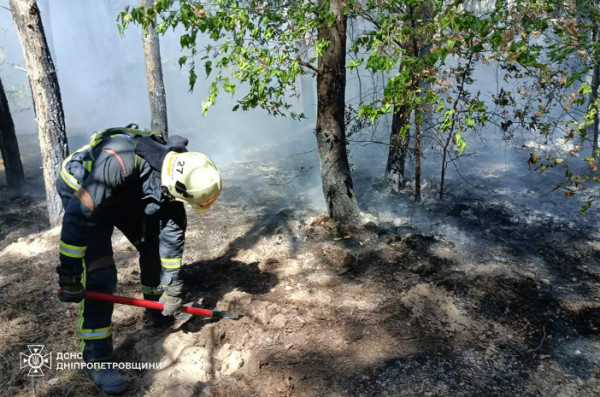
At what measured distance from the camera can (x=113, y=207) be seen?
10.2ft

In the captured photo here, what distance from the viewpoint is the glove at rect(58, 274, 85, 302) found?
2.92 metres

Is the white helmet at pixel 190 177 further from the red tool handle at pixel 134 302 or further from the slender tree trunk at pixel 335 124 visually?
the slender tree trunk at pixel 335 124

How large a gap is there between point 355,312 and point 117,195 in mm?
2386

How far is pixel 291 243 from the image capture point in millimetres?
5430

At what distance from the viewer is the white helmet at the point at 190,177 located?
2.90 m

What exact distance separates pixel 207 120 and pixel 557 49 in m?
23.8

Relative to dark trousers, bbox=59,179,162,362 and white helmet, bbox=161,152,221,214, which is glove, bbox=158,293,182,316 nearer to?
dark trousers, bbox=59,179,162,362

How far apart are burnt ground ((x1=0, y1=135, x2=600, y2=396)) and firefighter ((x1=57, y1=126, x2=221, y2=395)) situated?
1.33 feet

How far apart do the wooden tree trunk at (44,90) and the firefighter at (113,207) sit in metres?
3.58

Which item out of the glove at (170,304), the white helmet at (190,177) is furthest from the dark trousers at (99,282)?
the white helmet at (190,177)

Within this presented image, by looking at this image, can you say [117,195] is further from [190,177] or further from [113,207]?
[190,177]

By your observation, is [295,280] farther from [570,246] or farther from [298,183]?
[298,183]

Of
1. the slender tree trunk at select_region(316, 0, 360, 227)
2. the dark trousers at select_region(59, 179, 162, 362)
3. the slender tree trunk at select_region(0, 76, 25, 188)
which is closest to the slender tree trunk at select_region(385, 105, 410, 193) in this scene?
the slender tree trunk at select_region(316, 0, 360, 227)

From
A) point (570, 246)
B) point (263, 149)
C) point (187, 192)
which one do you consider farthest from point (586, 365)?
point (263, 149)
